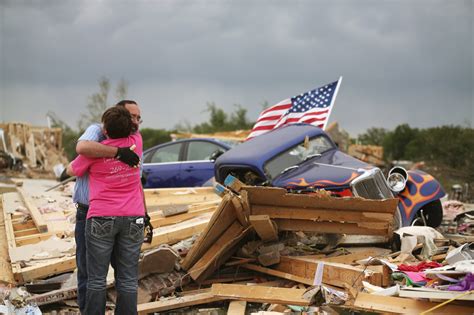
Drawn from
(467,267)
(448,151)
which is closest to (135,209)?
(467,267)

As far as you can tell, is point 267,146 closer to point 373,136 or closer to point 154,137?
point 154,137

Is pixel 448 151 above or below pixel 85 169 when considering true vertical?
below

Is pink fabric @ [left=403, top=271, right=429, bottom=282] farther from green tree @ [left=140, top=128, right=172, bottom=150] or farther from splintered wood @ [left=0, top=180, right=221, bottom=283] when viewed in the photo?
green tree @ [left=140, top=128, right=172, bottom=150]

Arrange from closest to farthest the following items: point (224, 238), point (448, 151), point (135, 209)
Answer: point (135, 209) → point (224, 238) → point (448, 151)

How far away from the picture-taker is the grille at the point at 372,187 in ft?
26.2

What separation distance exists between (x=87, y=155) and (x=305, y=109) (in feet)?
27.8

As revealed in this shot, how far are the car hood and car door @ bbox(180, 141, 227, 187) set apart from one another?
4878mm

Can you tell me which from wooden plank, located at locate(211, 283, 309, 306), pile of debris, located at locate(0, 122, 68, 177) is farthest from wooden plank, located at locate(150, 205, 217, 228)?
pile of debris, located at locate(0, 122, 68, 177)

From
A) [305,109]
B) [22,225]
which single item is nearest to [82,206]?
[22,225]

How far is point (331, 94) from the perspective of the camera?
508 inches

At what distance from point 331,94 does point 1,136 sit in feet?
64.2

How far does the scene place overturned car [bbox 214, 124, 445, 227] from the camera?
8188mm

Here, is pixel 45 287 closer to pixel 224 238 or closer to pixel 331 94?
pixel 224 238

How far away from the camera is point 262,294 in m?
5.75
